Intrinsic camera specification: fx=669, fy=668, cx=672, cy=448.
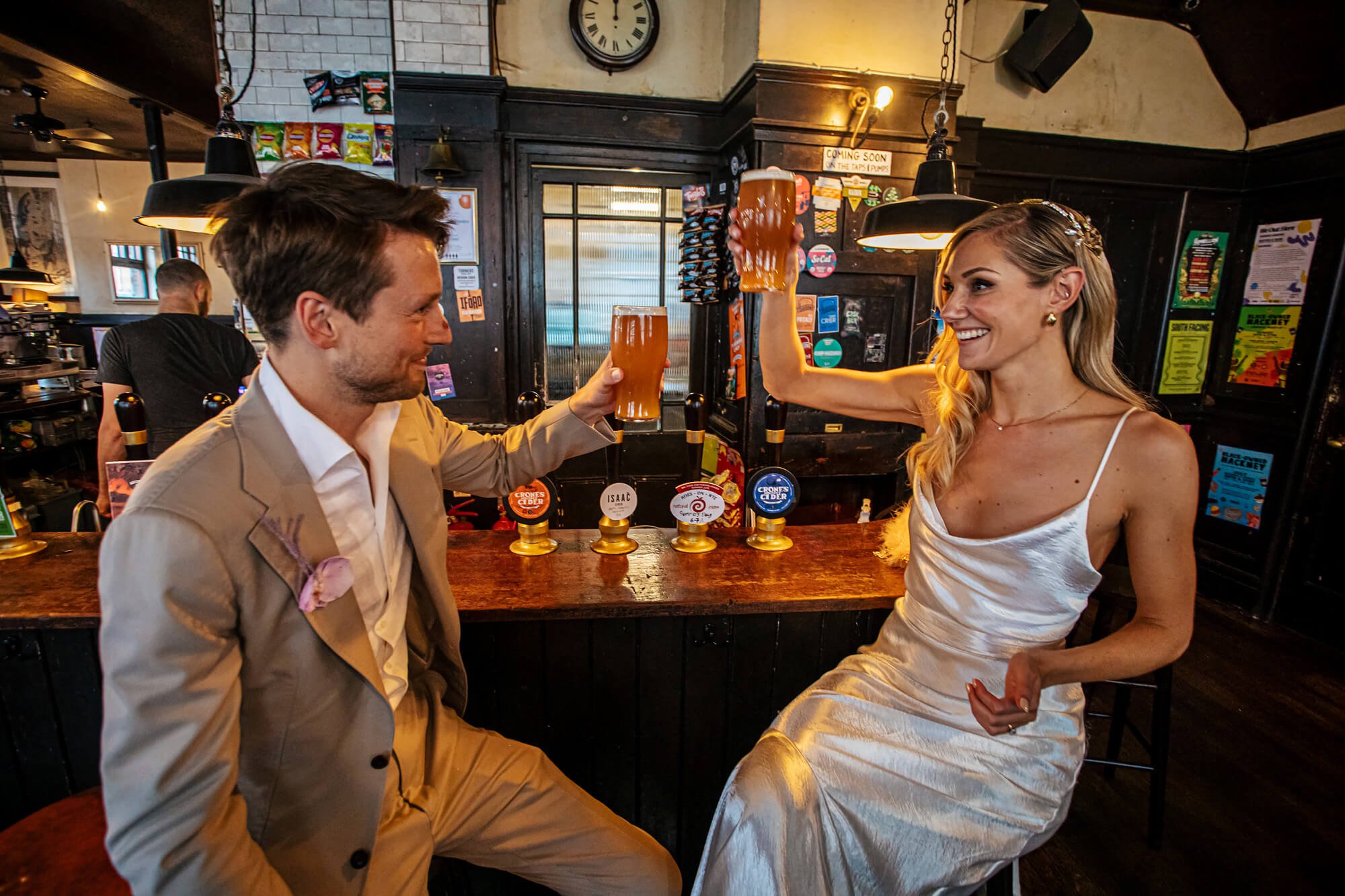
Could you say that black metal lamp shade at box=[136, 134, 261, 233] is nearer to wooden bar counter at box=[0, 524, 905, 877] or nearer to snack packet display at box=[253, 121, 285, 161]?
wooden bar counter at box=[0, 524, 905, 877]

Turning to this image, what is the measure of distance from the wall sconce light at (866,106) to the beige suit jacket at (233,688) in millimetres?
3400

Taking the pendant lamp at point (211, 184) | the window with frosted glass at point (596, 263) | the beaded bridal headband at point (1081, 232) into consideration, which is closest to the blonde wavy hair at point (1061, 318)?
the beaded bridal headband at point (1081, 232)

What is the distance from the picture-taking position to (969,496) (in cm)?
161

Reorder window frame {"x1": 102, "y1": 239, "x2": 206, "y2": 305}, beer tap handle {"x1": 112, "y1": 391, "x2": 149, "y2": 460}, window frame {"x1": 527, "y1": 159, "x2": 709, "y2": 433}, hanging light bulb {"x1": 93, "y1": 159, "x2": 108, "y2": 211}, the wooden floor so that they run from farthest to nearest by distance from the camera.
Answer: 1. window frame {"x1": 102, "y1": 239, "x2": 206, "y2": 305}
2. hanging light bulb {"x1": 93, "y1": 159, "x2": 108, "y2": 211}
3. window frame {"x1": 527, "y1": 159, "x2": 709, "y2": 433}
4. the wooden floor
5. beer tap handle {"x1": 112, "y1": 391, "x2": 149, "y2": 460}

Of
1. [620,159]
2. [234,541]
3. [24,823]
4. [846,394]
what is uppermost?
[620,159]

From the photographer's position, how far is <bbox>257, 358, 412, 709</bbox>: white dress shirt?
120cm

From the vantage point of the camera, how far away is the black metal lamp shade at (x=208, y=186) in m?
2.17

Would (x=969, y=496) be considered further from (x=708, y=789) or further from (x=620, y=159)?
(x=620, y=159)

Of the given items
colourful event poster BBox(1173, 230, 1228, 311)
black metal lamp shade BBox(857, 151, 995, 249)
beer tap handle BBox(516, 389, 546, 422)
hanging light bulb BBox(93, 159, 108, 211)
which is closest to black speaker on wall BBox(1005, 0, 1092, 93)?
colourful event poster BBox(1173, 230, 1228, 311)

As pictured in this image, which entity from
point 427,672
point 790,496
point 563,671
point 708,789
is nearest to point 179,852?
point 427,672

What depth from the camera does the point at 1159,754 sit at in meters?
2.23

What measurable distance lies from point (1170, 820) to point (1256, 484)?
2692 mm

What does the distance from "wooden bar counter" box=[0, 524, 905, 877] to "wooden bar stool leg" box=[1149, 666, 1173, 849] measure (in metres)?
1.12

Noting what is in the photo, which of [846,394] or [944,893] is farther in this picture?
[846,394]
